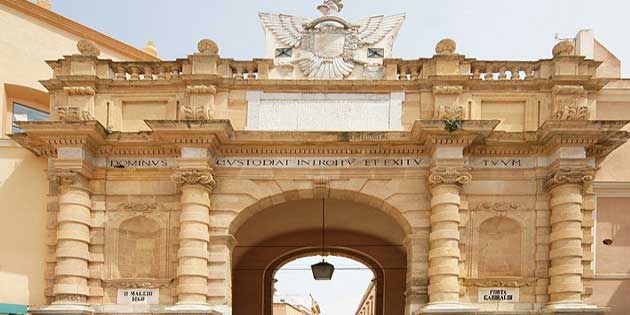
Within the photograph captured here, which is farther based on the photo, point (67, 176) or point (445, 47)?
point (445, 47)

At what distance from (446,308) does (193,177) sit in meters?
5.38

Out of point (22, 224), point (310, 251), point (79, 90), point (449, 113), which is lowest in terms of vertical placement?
point (22, 224)

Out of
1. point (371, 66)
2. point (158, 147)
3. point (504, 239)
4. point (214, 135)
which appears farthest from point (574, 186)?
point (158, 147)

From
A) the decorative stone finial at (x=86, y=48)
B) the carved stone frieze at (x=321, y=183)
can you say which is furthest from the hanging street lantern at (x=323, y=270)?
the decorative stone finial at (x=86, y=48)

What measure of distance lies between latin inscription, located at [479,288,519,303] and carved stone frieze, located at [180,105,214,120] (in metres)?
6.38

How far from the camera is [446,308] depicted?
14742 millimetres

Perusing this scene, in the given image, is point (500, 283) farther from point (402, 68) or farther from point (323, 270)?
point (402, 68)

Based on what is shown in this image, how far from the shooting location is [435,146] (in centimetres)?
1550

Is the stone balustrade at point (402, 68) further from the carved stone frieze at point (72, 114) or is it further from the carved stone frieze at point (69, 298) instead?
the carved stone frieze at point (69, 298)

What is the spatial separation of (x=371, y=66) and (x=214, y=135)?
364 centimetres

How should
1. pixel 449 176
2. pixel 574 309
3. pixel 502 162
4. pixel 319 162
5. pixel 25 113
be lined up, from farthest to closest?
pixel 25 113 < pixel 319 162 < pixel 502 162 < pixel 449 176 < pixel 574 309

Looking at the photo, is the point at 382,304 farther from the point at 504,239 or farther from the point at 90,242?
the point at 90,242

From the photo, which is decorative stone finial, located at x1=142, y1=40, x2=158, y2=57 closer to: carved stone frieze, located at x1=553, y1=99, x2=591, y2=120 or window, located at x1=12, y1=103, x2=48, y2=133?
window, located at x1=12, y1=103, x2=48, y2=133

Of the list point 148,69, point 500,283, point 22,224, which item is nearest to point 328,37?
point 148,69
